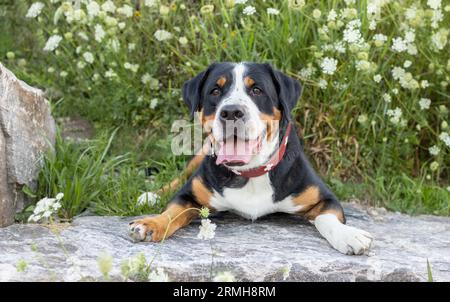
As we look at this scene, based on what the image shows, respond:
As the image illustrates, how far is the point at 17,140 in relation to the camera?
398cm

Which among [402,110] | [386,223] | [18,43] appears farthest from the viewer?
[18,43]

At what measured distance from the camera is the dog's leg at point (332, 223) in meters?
3.53

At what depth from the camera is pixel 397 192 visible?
4.95 meters

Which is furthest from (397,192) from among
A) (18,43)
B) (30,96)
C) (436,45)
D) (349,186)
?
(18,43)

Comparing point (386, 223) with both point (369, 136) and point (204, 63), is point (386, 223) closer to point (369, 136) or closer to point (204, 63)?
point (369, 136)

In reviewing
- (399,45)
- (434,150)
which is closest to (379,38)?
(399,45)

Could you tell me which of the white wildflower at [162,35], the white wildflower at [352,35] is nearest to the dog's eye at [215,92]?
the white wildflower at [352,35]

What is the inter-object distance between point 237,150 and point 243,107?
0.27m

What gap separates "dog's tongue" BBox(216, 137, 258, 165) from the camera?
12.5 feet

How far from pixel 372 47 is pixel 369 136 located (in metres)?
0.68

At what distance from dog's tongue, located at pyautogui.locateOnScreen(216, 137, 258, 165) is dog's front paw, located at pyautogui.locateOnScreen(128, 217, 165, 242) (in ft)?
1.73

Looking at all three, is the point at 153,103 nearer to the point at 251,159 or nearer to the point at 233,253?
the point at 251,159
